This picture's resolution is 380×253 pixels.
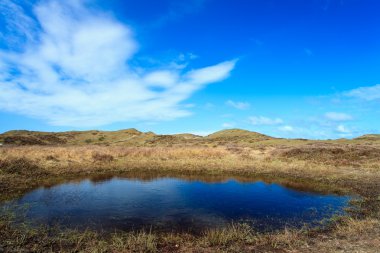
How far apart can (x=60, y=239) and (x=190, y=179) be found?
16.8 meters

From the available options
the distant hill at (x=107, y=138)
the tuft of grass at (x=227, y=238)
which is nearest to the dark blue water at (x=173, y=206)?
the tuft of grass at (x=227, y=238)

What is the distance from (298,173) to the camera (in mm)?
27641

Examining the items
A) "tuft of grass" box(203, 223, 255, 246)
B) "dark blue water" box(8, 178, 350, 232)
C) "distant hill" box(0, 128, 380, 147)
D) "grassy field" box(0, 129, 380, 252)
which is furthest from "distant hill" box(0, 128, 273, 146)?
"tuft of grass" box(203, 223, 255, 246)

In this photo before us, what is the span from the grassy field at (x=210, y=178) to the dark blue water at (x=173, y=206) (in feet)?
4.16

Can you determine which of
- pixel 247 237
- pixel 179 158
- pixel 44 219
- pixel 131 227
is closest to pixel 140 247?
pixel 131 227

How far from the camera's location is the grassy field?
9.88m

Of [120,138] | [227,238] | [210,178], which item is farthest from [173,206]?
[120,138]

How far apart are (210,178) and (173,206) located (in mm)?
10725

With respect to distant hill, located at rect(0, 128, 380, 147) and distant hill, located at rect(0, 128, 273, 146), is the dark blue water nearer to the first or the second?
distant hill, located at rect(0, 128, 380, 147)

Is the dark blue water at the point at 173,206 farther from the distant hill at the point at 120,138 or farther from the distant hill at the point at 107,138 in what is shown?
the distant hill at the point at 107,138

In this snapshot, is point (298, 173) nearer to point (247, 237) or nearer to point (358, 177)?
point (358, 177)

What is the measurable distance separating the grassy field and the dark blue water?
1267 millimetres

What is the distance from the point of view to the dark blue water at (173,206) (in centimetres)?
1325

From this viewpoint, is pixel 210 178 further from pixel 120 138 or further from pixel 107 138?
pixel 107 138
